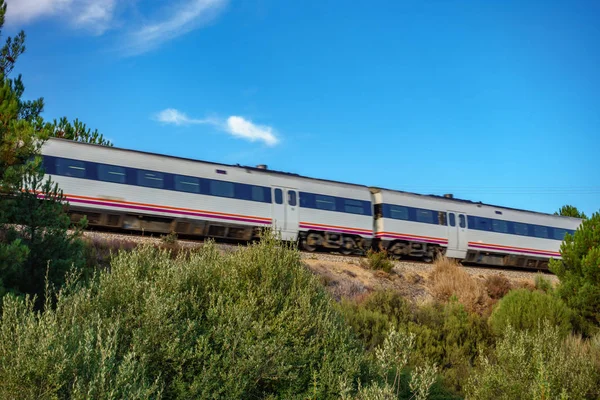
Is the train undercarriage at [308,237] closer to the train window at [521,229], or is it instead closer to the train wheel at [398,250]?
the train wheel at [398,250]

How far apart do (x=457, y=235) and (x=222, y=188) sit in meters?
11.2

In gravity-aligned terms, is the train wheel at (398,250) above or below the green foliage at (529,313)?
above

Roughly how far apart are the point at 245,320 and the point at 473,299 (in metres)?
11.4

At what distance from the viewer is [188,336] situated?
19.5ft

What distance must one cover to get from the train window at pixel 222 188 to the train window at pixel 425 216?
856cm

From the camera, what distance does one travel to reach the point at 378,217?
72.4 ft

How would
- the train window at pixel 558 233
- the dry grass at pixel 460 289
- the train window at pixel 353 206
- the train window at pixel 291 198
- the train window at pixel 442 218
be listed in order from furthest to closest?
the train window at pixel 558 233, the train window at pixel 442 218, the train window at pixel 353 206, the train window at pixel 291 198, the dry grass at pixel 460 289

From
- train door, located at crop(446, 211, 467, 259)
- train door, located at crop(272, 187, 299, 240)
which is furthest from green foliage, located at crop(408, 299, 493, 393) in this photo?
train door, located at crop(446, 211, 467, 259)

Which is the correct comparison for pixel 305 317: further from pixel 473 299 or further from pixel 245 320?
pixel 473 299

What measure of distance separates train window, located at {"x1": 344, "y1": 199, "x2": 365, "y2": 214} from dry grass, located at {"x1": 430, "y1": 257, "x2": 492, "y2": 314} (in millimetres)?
4123

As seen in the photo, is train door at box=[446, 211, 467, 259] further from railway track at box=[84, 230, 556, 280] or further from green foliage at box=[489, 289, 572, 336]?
green foliage at box=[489, 289, 572, 336]

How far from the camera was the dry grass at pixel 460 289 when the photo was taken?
1572cm

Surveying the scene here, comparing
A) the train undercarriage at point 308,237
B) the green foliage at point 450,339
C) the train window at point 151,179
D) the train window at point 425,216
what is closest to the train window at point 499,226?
the train undercarriage at point 308,237

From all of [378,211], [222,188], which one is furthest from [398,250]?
[222,188]
